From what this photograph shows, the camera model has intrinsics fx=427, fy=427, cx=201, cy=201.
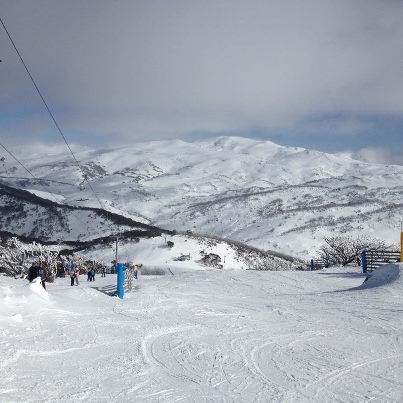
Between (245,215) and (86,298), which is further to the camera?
(245,215)

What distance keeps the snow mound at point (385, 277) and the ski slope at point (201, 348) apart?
3.72 ft

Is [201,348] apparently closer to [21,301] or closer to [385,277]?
[21,301]

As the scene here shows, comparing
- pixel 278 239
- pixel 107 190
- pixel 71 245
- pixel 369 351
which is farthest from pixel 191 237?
pixel 107 190

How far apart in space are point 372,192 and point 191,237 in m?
123

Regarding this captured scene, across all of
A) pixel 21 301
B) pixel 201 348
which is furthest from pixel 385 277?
pixel 21 301

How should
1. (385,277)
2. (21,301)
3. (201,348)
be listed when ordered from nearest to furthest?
(201,348) < (21,301) < (385,277)

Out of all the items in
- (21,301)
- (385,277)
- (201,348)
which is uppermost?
(385,277)

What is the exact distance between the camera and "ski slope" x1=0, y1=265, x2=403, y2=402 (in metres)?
5.71

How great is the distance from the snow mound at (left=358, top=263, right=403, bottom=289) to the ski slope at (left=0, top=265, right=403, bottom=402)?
1133mm

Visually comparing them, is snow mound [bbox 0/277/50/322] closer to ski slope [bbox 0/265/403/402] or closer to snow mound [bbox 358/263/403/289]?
ski slope [bbox 0/265/403/402]

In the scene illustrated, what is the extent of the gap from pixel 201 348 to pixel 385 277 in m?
11.3

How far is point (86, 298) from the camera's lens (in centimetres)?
1470

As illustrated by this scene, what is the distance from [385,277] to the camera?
16.7 metres

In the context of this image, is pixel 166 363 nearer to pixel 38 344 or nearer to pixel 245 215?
pixel 38 344
